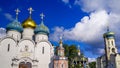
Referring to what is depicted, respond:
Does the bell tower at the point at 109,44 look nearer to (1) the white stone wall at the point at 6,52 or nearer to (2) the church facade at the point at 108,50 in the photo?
(2) the church facade at the point at 108,50

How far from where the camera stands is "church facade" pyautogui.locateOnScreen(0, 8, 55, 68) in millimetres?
28166

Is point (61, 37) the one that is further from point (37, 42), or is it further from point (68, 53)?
point (68, 53)

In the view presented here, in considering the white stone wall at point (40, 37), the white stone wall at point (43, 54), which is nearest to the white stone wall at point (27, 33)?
the white stone wall at point (40, 37)

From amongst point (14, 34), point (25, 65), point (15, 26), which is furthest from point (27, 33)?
point (25, 65)

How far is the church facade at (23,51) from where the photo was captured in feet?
92.4

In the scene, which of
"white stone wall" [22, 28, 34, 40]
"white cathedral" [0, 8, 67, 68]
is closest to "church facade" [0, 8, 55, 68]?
"white cathedral" [0, 8, 67, 68]

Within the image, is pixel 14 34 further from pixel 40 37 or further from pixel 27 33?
pixel 40 37

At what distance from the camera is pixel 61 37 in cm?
3122

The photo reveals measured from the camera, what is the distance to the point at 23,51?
29.1 meters

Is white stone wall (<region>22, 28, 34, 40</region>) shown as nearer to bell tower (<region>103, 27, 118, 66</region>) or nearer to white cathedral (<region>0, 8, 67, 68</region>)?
white cathedral (<region>0, 8, 67, 68</region>)

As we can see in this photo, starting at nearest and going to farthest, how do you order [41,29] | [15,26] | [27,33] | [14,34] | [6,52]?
[6,52]
[14,34]
[15,26]
[41,29]
[27,33]

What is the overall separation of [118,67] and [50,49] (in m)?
14.6

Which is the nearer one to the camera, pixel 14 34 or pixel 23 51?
pixel 23 51

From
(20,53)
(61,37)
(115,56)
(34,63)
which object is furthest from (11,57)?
(115,56)
